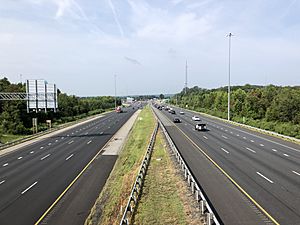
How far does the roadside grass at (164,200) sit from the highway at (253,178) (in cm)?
137

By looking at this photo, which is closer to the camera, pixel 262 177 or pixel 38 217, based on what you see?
pixel 38 217

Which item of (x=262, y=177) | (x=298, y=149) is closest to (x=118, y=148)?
(x=298, y=149)

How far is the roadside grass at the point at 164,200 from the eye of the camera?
13.6 meters

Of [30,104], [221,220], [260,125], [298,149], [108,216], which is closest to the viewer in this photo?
[221,220]

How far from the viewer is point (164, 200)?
53.6 feet

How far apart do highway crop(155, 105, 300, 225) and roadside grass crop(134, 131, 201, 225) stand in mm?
1374

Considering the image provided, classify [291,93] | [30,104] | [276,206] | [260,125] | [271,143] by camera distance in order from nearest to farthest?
[276,206], [271,143], [30,104], [260,125], [291,93]

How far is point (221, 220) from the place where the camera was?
13.5 metres

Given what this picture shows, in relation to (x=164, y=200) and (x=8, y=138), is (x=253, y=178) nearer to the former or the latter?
(x=164, y=200)

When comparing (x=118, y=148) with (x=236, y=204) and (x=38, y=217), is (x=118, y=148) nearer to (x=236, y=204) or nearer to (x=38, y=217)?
(x=38, y=217)

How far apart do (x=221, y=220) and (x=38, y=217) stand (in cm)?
1074

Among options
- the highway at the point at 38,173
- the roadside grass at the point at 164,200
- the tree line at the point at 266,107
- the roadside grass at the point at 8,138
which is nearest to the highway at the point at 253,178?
the roadside grass at the point at 164,200

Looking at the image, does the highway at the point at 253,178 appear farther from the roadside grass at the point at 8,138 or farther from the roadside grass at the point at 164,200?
the roadside grass at the point at 8,138

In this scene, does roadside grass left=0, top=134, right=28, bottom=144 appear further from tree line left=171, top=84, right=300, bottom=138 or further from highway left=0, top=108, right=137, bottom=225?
tree line left=171, top=84, right=300, bottom=138
